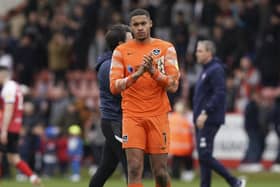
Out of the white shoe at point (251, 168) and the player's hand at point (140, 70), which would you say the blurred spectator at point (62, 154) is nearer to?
the white shoe at point (251, 168)

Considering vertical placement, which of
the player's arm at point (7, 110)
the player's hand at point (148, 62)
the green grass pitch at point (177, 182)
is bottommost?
the green grass pitch at point (177, 182)

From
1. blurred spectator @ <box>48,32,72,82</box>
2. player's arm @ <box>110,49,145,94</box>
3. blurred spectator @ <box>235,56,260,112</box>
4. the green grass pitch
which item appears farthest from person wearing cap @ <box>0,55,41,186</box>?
blurred spectator @ <box>48,32,72,82</box>

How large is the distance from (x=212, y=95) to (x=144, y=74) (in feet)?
14.6

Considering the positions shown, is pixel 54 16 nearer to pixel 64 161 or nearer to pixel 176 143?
pixel 64 161

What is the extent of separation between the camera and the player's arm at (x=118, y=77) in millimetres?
13492

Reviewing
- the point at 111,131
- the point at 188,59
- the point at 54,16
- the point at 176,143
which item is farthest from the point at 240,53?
the point at 111,131

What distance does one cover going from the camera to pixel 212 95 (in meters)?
18.0

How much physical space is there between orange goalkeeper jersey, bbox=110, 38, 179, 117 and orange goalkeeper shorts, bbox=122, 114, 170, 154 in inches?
3.4

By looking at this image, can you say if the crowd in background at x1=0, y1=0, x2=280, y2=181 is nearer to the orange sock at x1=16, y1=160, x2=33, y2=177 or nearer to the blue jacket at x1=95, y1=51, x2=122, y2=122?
the orange sock at x1=16, y1=160, x2=33, y2=177

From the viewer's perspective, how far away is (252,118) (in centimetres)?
2697

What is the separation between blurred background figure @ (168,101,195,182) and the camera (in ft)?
82.7

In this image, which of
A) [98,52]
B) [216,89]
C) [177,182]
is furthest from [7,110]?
[98,52]

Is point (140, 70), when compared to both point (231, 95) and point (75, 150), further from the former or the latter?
point (231, 95)

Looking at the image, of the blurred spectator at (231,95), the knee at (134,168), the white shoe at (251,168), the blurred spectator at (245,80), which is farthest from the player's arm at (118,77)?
the blurred spectator at (245,80)
